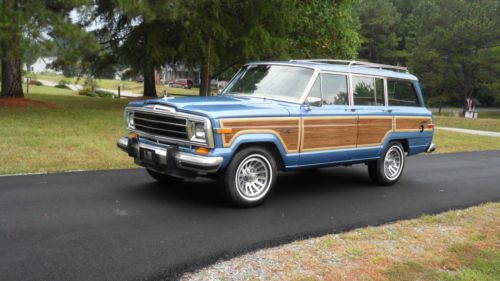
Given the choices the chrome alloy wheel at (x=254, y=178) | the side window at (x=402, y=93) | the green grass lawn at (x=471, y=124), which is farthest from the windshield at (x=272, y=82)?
the green grass lawn at (x=471, y=124)

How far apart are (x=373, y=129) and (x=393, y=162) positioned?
1.09 metres

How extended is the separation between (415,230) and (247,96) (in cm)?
303

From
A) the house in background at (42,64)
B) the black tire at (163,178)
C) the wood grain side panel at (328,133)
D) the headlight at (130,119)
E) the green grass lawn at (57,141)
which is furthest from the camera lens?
the house in background at (42,64)

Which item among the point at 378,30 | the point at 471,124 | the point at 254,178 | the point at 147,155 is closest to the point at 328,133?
the point at 254,178

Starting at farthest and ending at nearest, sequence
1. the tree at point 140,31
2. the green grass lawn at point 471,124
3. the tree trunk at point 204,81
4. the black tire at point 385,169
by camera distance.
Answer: the green grass lawn at point 471,124, the tree trunk at point 204,81, the tree at point 140,31, the black tire at point 385,169

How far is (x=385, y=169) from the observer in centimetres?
825

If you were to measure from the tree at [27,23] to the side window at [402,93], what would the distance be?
948 centimetres

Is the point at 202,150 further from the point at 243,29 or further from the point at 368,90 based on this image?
the point at 243,29

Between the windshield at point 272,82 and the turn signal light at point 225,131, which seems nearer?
the turn signal light at point 225,131

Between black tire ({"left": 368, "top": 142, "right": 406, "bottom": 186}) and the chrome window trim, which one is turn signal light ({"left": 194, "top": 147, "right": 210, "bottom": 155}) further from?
black tire ({"left": 368, "top": 142, "right": 406, "bottom": 186})

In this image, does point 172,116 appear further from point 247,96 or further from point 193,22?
point 193,22

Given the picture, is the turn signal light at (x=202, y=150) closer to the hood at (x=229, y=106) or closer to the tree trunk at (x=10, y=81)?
the hood at (x=229, y=106)

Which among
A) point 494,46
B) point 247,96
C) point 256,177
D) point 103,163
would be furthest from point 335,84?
point 494,46

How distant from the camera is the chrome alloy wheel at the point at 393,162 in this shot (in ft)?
27.2
